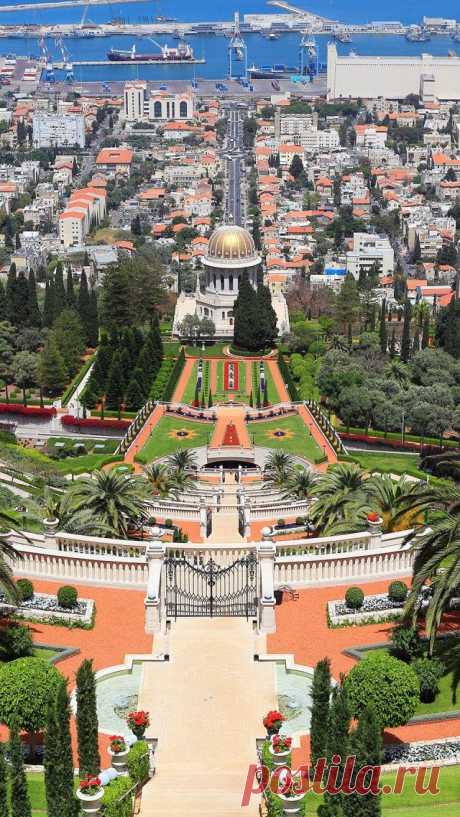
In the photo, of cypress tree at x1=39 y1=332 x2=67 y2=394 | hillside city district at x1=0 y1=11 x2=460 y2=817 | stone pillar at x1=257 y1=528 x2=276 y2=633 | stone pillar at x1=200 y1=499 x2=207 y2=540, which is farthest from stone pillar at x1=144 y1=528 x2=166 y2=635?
cypress tree at x1=39 y1=332 x2=67 y2=394

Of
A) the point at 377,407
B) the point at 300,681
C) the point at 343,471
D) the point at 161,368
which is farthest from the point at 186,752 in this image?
the point at 161,368

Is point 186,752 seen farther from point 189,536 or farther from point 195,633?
point 189,536

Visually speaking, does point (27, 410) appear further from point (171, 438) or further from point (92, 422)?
point (171, 438)

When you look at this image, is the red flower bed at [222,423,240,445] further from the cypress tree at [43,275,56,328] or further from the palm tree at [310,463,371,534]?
the palm tree at [310,463,371,534]

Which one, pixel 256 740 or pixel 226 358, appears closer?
pixel 256 740

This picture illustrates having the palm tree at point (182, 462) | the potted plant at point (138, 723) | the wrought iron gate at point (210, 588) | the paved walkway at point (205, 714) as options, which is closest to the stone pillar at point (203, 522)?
the palm tree at point (182, 462)
